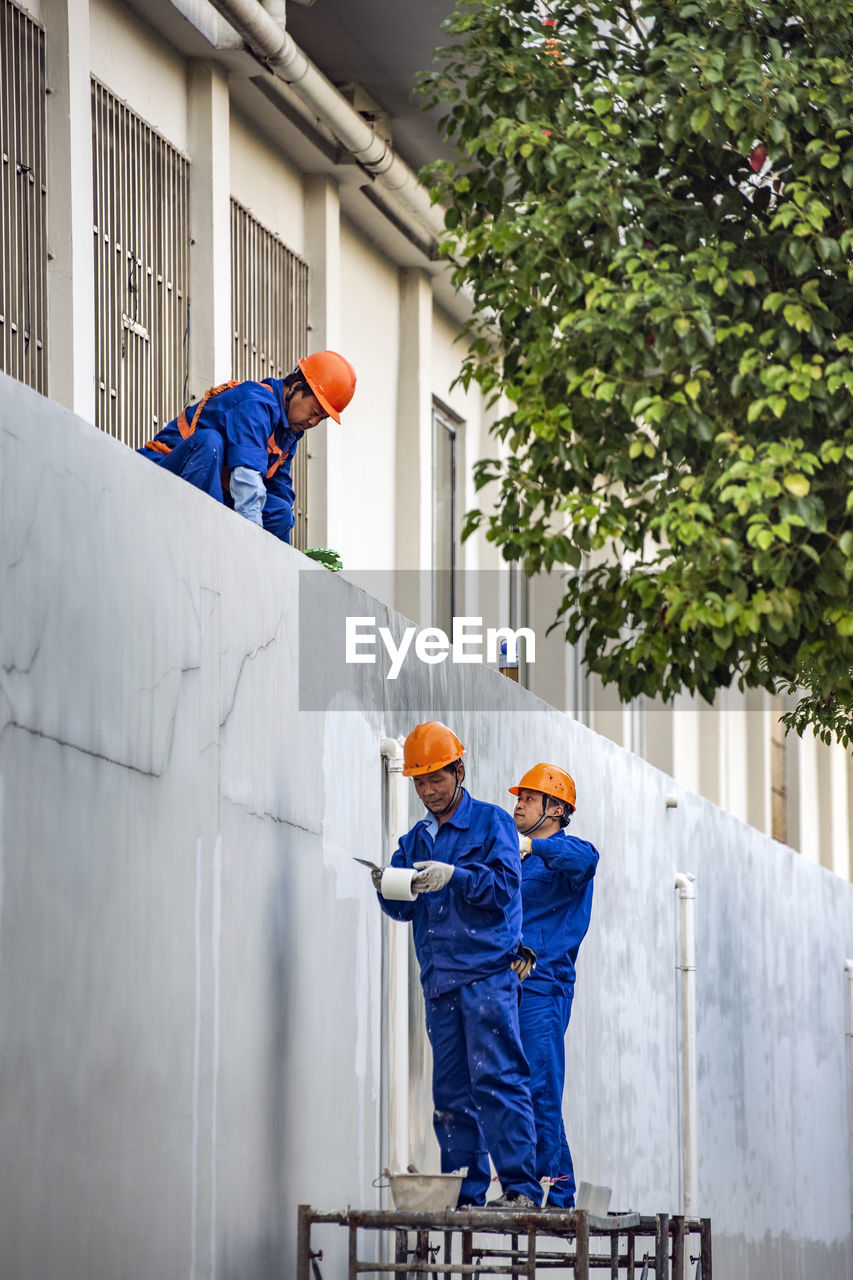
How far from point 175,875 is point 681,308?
2.55m

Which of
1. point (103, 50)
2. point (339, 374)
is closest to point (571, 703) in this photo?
point (103, 50)

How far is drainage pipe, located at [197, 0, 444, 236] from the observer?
11664 millimetres

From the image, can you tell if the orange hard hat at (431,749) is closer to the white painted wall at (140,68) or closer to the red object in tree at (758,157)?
the red object in tree at (758,157)

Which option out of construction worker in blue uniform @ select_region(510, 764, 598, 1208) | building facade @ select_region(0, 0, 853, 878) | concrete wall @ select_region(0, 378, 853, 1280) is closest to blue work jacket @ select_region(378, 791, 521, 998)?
concrete wall @ select_region(0, 378, 853, 1280)

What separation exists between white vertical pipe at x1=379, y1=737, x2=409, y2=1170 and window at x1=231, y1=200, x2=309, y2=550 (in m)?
4.75

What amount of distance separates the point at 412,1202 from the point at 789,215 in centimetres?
344

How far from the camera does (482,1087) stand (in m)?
7.32

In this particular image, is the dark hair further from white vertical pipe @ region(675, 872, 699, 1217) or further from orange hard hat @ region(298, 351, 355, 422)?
white vertical pipe @ region(675, 872, 699, 1217)

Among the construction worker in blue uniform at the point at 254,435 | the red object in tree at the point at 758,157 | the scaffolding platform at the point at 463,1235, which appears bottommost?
the scaffolding platform at the point at 463,1235

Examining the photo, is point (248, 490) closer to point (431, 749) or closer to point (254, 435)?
point (254, 435)

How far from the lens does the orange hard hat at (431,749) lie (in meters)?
7.50

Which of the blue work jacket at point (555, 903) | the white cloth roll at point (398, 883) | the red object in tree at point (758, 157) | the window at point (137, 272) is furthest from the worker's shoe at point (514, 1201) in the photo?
the window at point (137, 272)

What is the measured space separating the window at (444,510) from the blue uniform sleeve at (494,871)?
933 centimetres

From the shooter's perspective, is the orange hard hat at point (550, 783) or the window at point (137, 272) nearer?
the orange hard hat at point (550, 783)
